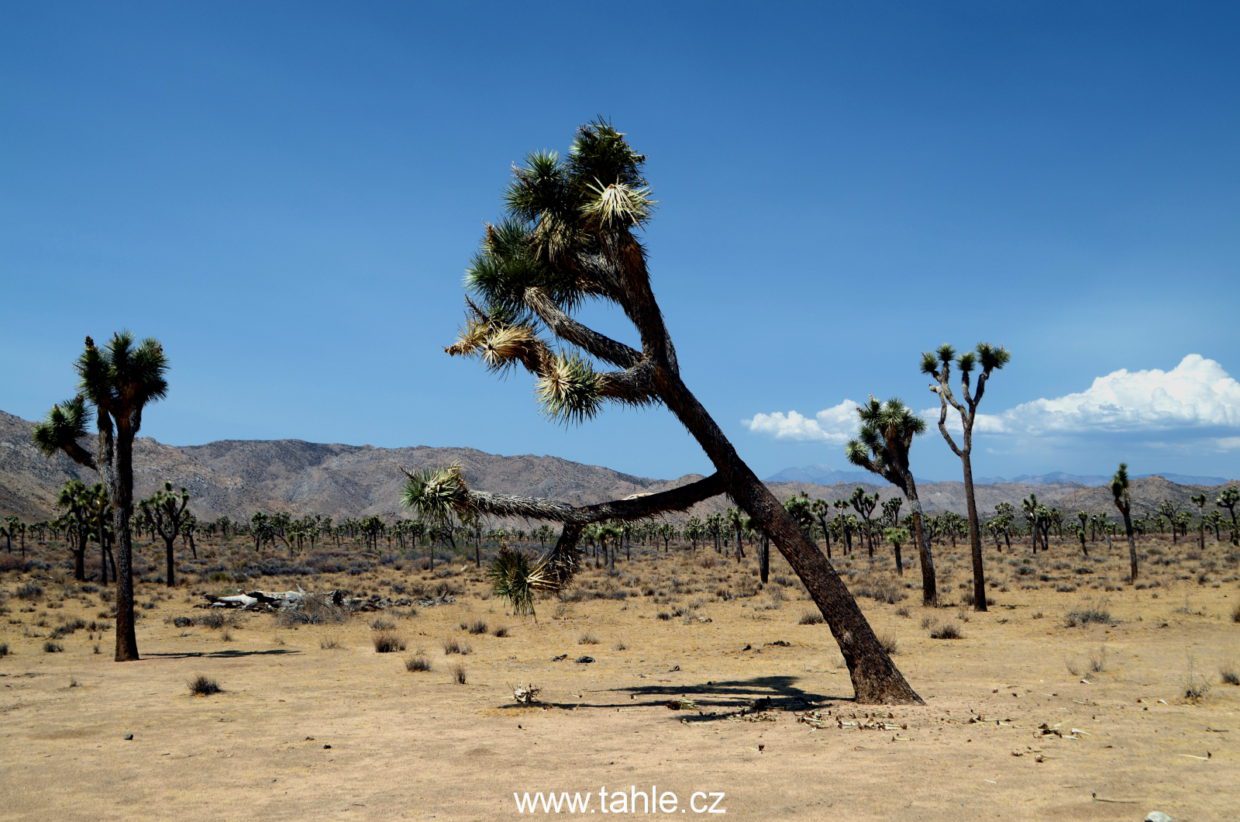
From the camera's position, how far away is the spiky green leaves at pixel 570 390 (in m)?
11.0

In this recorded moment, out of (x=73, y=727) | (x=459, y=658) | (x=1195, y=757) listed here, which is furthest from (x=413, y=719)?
(x=1195, y=757)

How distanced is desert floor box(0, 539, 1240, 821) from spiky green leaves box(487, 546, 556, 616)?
167 cm

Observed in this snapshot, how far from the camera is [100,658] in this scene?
2008 centimetres

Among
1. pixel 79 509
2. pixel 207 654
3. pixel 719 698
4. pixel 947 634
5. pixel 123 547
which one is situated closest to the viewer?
pixel 719 698

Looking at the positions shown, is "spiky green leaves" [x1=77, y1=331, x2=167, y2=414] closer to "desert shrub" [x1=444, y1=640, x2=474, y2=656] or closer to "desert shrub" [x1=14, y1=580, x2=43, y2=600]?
"desert shrub" [x1=444, y1=640, x2=474, y2=656]

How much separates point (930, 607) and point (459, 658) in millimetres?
16688

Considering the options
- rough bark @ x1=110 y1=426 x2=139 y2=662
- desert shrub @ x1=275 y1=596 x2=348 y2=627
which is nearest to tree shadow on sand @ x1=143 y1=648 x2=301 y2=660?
rough bark @ x1=110 y1=426 x2=139 y2=662

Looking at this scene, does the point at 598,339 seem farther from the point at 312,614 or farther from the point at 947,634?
the point at 312,614

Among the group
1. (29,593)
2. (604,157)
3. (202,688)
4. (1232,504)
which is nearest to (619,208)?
(604,157)

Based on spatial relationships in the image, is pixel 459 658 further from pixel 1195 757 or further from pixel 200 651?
pixel 1195 757

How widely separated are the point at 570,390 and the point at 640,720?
15.1ft

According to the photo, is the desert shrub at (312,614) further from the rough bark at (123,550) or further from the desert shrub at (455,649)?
the desert shrub at (455,649)

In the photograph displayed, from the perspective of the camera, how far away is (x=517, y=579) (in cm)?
1223

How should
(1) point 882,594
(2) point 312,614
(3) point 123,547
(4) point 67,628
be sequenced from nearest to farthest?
(3) point 123,547 < (4) point 67,628 < (2) point 312,614 < (1) point 882,594
